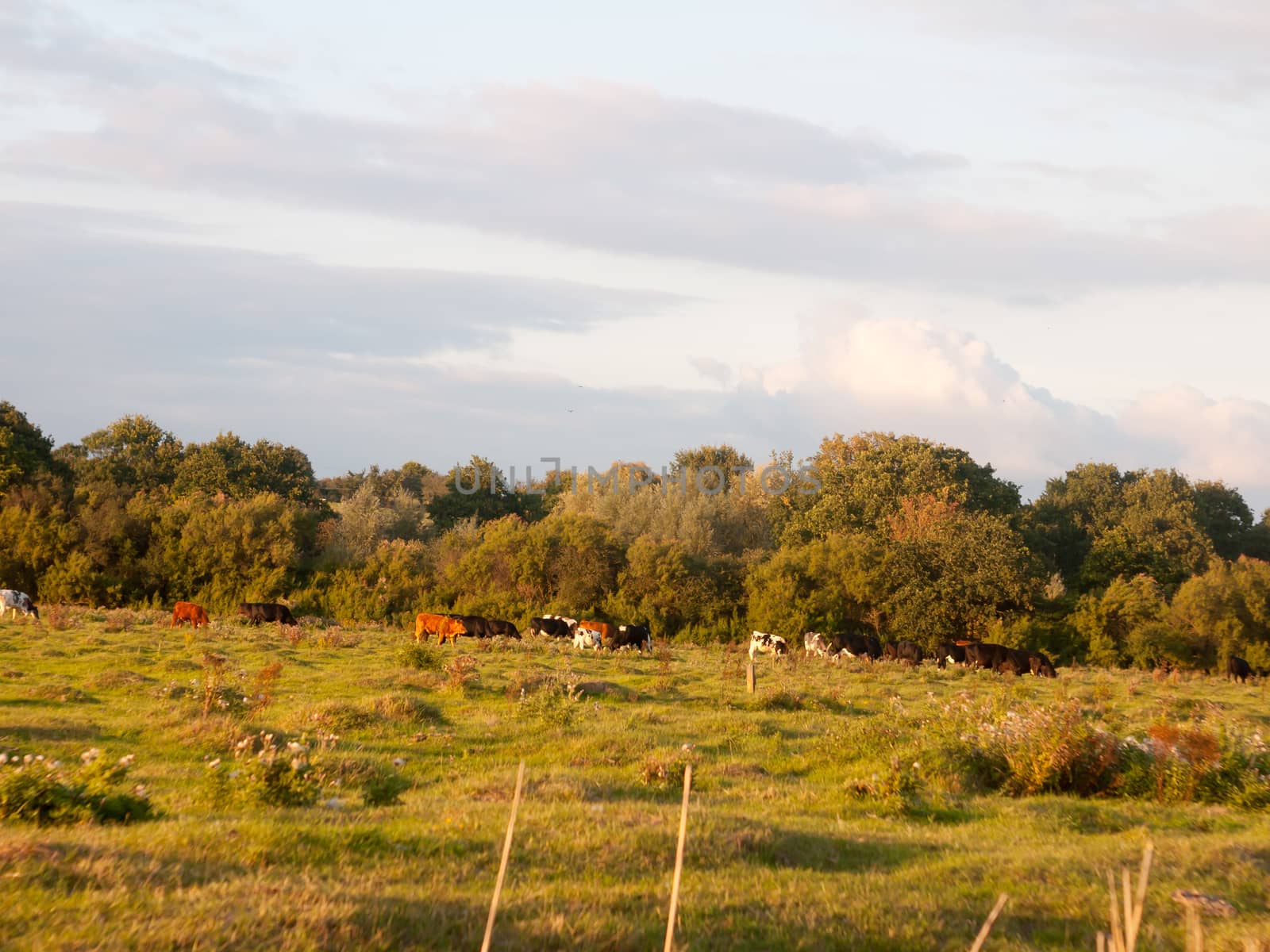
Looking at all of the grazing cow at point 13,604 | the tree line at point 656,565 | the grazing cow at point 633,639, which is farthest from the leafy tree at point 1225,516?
the grazing cow at point 13,604

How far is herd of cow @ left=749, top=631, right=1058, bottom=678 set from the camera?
32.4 metres

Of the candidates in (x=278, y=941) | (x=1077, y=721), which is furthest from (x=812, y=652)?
(x=278, y=941)

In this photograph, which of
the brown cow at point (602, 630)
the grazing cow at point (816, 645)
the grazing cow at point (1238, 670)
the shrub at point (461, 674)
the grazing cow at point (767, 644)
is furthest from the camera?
the grazing cow at point (1238, 670)

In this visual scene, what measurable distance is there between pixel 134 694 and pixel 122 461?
40305 mm

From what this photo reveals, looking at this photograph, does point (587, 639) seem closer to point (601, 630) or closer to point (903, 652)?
point (601, 630)

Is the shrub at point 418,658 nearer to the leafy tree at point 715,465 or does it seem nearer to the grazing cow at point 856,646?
the grazing cow at point 856,646

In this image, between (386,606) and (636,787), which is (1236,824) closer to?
(636,787)

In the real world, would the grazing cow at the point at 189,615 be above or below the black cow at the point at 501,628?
above

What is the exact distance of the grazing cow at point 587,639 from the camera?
32.7 m

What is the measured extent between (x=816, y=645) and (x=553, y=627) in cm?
911

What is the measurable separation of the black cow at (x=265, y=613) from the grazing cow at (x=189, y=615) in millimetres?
3165

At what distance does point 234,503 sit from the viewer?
44688mm

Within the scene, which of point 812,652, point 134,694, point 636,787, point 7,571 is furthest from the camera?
point 7,571

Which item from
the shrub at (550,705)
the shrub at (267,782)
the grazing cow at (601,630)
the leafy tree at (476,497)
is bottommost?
the grazing cow at (601,630)
